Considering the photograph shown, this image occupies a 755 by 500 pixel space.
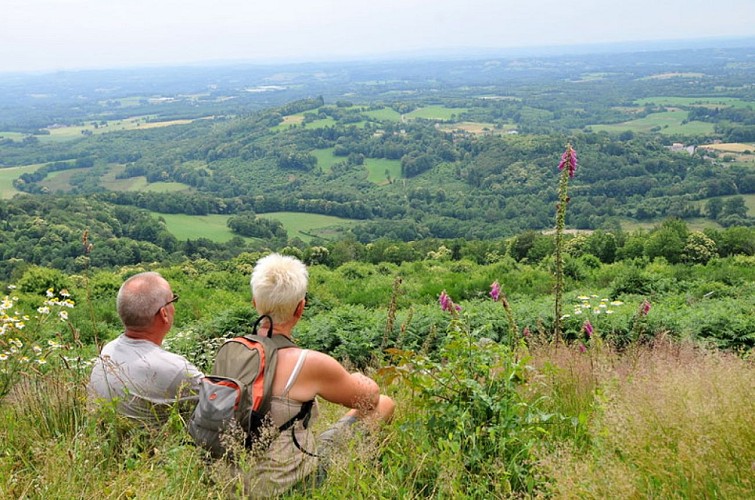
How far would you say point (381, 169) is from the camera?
10194 centimetres

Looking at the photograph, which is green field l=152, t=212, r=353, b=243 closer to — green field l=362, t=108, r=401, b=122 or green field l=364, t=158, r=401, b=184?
green field l=364, t=158, r=401, b=184

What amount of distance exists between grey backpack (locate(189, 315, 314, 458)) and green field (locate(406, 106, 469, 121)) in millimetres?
135888

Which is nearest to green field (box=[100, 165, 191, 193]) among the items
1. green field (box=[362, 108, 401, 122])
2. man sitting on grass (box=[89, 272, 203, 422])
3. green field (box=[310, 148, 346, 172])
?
green field (box=[310, 148, 346, 172])

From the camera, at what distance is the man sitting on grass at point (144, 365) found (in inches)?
125

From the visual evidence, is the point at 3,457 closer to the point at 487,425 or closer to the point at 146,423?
the point at 146,423

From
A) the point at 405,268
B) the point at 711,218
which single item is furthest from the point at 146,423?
the point at 711,218

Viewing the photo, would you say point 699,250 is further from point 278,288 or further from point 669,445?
point 278,288

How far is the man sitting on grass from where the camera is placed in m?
3.19

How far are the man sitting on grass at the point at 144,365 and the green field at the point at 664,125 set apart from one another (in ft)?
371

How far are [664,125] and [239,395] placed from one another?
407 ft

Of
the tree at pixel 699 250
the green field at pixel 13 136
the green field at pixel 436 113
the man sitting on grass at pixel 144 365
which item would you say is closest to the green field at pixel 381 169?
the green field at pixel 436 113

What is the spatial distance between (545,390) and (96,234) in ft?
155

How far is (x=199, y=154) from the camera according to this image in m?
120

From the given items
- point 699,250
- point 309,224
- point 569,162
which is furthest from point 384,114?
point 569,162
